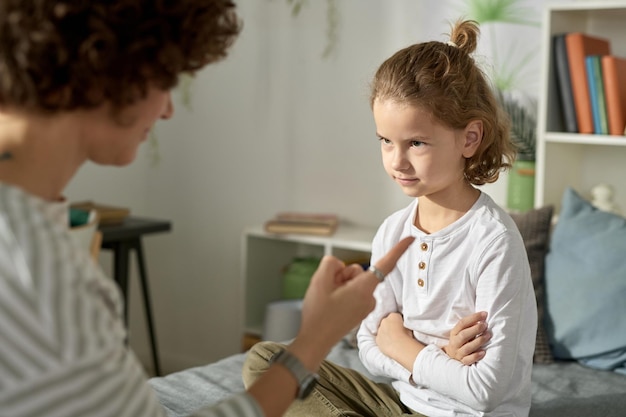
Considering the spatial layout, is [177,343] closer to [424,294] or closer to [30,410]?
[424,294]

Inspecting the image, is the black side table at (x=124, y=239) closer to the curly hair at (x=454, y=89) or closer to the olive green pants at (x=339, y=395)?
the olive green pants at (x=339, y=395)

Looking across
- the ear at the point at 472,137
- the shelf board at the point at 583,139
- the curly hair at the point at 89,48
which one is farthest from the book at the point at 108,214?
the curly hair at the point at 89,48

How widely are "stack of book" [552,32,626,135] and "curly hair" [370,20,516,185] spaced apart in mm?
950

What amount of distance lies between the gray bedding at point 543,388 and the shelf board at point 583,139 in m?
0.65

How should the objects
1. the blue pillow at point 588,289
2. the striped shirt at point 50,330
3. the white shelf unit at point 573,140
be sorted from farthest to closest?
the white shelf unit at point 573,140
the blue pillow at point 588,289
the striped shirt at point 50,330

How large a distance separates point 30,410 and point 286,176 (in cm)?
267

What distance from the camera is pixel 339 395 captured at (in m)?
1.81

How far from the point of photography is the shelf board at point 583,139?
250 cm

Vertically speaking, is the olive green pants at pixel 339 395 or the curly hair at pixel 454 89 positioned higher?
the curly hair at pixel 454 89

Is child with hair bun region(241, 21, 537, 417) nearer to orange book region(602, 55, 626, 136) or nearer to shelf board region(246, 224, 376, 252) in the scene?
orange book region(602, 55, 626, 136)

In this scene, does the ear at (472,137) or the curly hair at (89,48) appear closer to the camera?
the curly hair at (89,48)

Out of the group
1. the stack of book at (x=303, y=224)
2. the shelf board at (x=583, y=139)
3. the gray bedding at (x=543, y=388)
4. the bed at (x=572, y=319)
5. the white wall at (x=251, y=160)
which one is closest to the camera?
the gray bedding at (x=543, y=388)

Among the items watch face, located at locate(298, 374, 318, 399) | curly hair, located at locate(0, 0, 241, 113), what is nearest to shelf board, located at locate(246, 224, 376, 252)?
watch face, located at locate(298, 374, 318, 399)

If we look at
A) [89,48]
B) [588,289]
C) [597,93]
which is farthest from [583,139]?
[89,48]
